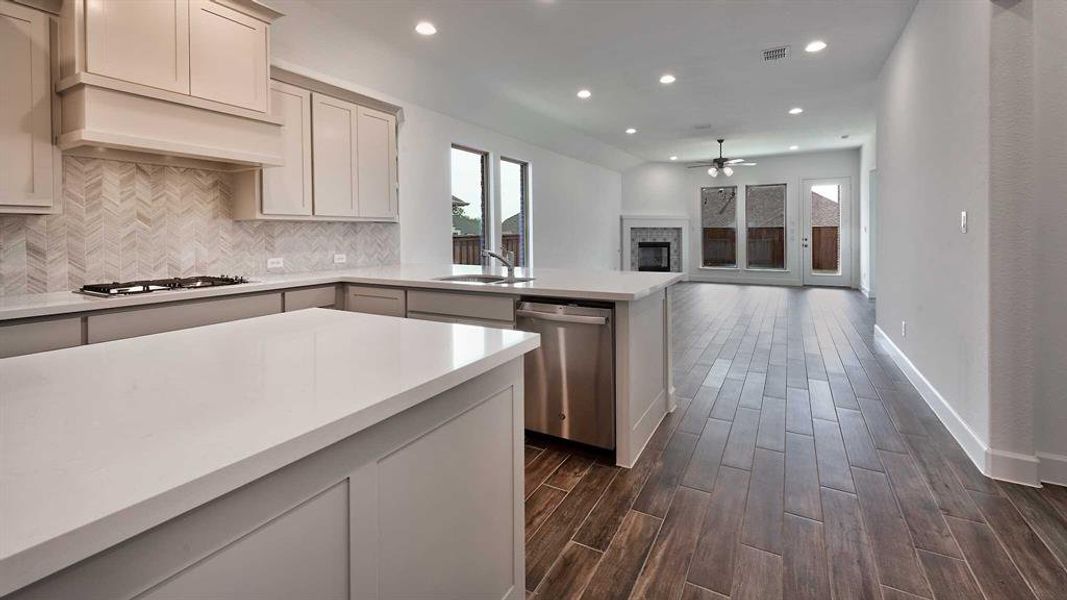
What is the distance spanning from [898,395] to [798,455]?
1456 millimetres

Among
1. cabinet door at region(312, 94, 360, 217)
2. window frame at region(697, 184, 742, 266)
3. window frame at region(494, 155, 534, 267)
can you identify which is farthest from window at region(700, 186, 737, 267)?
cabinet door at region(312, 94, 360, 217)

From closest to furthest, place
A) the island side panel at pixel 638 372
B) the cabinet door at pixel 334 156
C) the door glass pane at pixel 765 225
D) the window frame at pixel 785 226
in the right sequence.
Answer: the island side panel at pixel 638 372, the cabinet door at pixel 334 156, the window frame at pixel 785 226, the door glass pane at pixel 765 225

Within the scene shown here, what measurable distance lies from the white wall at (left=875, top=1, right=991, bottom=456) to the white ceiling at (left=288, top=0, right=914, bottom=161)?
75cm

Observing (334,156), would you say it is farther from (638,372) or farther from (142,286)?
(638,372)

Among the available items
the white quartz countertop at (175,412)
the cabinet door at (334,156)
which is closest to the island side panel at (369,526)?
the white quartz countertop at (175,412)

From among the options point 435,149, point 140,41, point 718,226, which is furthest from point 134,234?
point 718,226

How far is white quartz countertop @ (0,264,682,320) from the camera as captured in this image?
7.33ft

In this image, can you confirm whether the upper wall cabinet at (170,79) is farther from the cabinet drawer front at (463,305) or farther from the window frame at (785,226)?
the window frame at (785,226)

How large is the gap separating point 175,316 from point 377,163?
80.6 inches

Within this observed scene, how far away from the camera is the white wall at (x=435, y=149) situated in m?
3.74

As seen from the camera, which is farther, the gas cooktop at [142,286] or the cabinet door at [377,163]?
the cabinet door at [377,163]

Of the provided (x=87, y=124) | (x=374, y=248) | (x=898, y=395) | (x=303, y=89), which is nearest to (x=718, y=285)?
(x=898, y=395)

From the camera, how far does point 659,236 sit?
1191 cm

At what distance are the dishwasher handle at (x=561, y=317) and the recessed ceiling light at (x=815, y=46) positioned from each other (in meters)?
3.83
